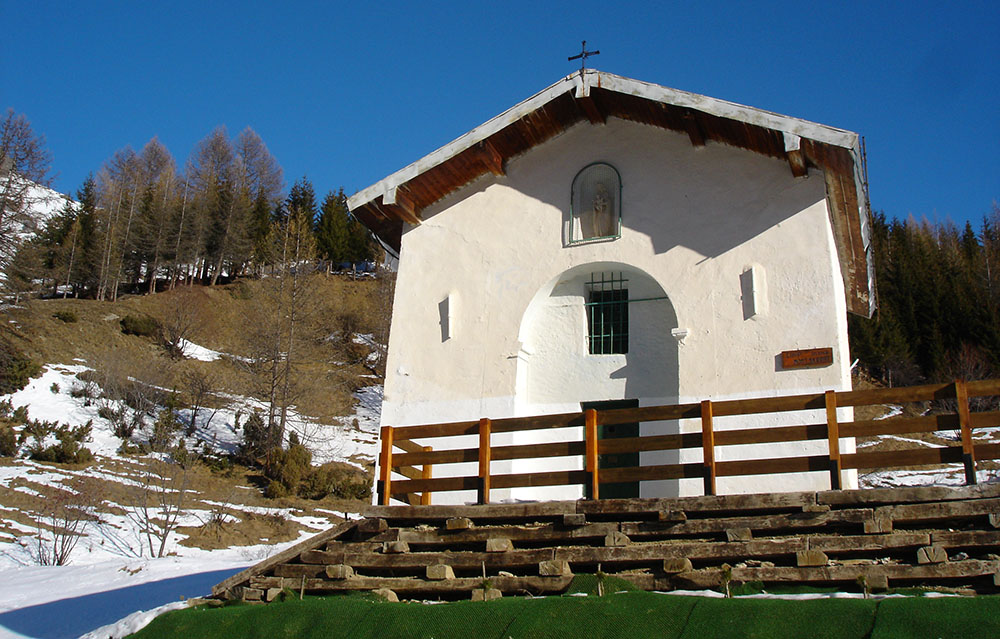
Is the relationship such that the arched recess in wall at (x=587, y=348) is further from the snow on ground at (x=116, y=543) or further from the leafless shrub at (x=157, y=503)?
the leafless shrub at (x=157, y=503)

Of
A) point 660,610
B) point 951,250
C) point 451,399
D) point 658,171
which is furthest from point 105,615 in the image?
point 951,250

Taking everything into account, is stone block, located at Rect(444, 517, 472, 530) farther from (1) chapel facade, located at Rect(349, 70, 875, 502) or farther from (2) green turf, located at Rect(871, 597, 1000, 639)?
(2) green turf, located at Rect(871, 597, 1000, 639)

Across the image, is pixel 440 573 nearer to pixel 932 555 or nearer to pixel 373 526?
pixel 373 526

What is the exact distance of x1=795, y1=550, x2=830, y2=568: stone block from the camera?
24.0ft

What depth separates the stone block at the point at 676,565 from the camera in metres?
7.60

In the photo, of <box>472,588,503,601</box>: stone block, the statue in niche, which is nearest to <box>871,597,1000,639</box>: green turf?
<box>472,588,503,601</box>: stone block

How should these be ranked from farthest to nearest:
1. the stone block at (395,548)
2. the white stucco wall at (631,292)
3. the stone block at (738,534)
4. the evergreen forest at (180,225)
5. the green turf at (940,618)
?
1. the evergreen forest at (180,225)
2. the white stucco wall at (631,292)
3. the stone block at (395,548)
4. the stone block at (738,534)
5. the green turf at (940,618)

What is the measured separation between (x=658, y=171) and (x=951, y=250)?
166ft

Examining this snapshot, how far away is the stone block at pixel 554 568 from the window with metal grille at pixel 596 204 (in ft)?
20.7

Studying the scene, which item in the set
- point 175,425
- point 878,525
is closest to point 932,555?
point 878,525

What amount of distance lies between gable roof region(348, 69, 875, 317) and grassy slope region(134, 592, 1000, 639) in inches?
267

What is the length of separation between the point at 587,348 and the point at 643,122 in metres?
3.81

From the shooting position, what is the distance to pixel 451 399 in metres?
13.2

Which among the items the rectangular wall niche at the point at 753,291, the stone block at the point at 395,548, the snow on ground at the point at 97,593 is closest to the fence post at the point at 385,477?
the stone block at the point at 395,548
